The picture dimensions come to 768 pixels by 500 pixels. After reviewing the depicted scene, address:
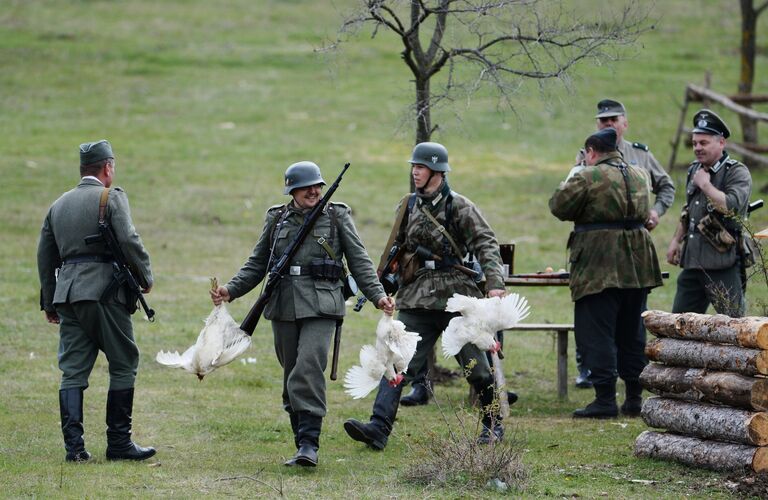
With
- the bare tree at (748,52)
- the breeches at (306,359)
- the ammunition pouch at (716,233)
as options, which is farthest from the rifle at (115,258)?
the bare tree at (748,52)

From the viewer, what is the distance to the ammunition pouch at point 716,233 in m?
10.4

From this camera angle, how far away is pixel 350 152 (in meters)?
28.1

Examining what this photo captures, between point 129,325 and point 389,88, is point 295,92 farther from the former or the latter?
point 129,325

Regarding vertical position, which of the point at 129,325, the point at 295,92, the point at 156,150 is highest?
the point at 295,92

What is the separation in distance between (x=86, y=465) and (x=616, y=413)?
462 cm

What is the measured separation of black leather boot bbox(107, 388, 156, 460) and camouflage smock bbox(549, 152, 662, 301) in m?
4.00

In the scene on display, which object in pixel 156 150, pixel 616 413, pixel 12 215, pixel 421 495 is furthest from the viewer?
pixel 156 150

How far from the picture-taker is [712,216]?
1047 centimetres

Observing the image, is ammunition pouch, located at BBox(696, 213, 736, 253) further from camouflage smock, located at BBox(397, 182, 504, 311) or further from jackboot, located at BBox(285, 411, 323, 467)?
jackboot, located at BBox(285, 411, 323, 467)

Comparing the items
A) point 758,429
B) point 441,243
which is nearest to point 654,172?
point 441,243

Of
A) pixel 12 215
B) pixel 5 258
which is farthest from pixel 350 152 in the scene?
pixel 5 258

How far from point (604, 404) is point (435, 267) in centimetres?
218

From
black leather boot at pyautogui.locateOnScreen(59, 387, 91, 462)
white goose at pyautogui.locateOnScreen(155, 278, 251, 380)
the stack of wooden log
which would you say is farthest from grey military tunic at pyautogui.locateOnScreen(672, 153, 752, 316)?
black leather boot at pyautogui.locateOnScreen(59, 387, 91, 462)

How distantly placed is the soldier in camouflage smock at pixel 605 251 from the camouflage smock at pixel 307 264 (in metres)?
2.30
